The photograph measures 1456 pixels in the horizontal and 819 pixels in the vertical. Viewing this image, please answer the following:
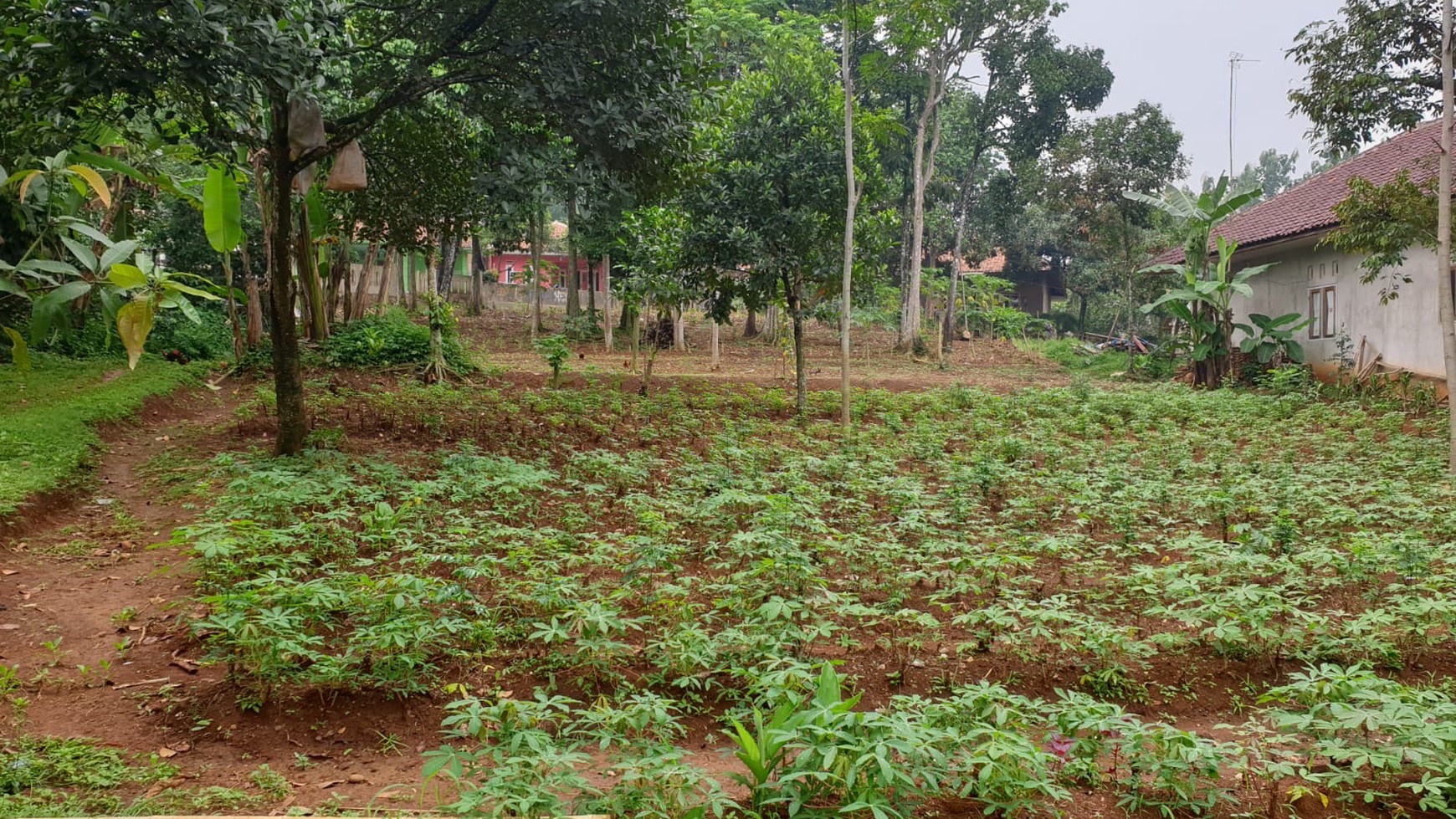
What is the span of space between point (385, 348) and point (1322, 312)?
17224 millimetres

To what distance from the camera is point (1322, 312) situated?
56.1 ft

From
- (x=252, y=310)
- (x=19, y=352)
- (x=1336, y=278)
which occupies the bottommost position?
(x=19, y=352)

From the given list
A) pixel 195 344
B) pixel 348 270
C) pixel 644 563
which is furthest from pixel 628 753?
pixel 348 270

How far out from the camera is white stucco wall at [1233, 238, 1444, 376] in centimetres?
1401

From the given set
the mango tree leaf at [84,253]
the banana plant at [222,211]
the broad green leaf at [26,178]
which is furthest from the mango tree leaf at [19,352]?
the banana plant at [222,211]

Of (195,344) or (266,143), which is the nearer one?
(266,143)

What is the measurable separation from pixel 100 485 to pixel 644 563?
549 centimetres

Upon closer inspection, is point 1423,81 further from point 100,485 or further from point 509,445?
point 100,485

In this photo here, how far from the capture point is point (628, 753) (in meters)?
3.15

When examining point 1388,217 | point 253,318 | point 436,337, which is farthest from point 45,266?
point 253,318

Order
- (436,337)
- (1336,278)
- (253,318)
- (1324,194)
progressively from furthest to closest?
(1324,194) < (1336,278) < (253,318) < (436,337)

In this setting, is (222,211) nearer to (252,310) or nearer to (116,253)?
(252,310)

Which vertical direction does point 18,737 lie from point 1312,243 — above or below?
below

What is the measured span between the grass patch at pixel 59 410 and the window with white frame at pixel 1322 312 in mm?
19020
